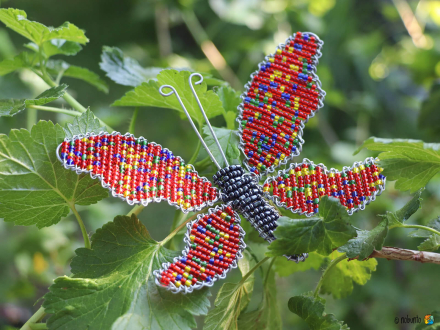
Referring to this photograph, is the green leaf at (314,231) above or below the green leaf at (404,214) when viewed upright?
below

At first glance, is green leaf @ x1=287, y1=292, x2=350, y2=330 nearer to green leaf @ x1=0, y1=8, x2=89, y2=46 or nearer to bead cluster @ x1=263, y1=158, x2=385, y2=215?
bead cluster @ x1=263, y1=158, x2=385, y2=215

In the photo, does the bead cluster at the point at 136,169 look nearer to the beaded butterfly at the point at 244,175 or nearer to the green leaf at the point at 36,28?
the beaded butterfly at the point at 244,175

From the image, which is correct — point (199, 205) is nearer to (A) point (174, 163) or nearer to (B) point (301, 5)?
(A) point (174, 163)

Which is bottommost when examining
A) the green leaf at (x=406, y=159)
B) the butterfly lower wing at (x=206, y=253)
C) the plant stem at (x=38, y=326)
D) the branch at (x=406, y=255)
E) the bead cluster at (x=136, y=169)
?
the plant stem at (x=38, y=326)

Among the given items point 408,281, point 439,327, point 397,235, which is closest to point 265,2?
point 397,235

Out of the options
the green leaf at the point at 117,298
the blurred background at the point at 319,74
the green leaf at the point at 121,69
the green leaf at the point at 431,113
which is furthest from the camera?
the blurred background at the point at 319,74

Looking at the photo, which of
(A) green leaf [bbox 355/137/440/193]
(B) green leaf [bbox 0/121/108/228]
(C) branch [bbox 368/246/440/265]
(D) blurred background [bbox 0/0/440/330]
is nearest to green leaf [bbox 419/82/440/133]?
(D) blurred background [bbox 0/0/440/330]

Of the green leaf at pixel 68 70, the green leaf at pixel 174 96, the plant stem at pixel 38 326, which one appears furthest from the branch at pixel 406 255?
the green leaf at pixel 68 70
